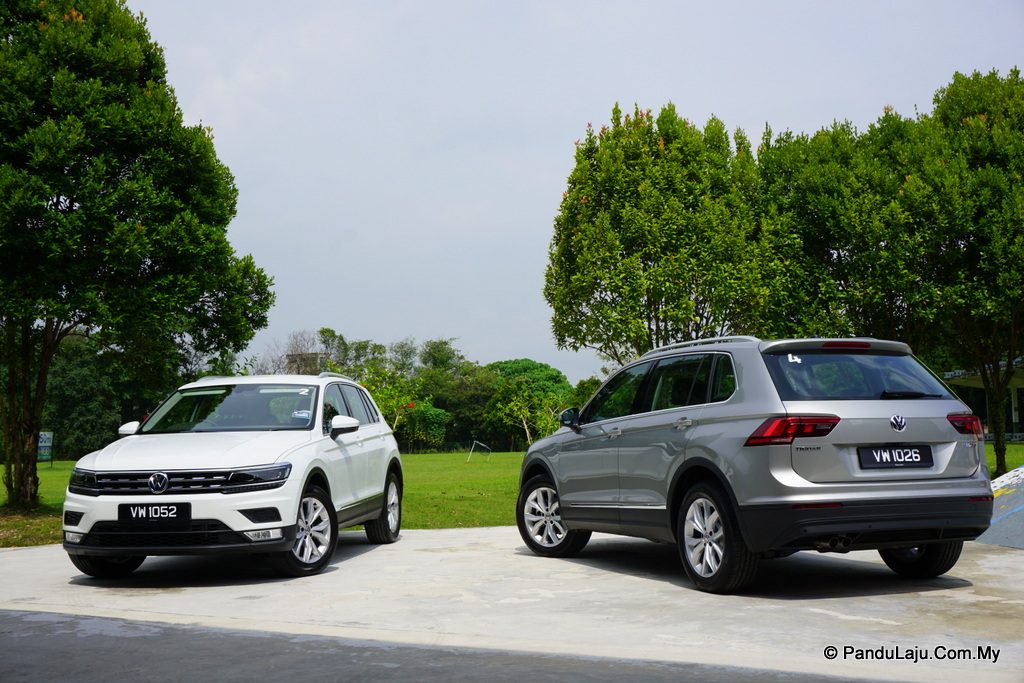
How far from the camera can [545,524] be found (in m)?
10.5

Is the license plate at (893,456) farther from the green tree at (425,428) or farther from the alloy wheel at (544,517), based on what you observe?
the green tree at (425,428)

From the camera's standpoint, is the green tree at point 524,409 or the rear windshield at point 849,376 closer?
the rear windshield at point 849,376

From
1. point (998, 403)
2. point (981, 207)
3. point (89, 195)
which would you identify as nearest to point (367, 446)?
point (89, 195)

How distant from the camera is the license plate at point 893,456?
726cm

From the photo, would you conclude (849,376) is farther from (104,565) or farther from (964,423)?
(104,565)

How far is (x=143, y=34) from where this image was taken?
18.3m

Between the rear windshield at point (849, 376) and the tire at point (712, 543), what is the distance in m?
0.96

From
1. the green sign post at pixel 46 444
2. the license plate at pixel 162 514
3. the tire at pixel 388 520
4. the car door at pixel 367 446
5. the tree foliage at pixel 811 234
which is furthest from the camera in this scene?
the green sign post at pixel 46 444

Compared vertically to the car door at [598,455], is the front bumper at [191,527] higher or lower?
lower

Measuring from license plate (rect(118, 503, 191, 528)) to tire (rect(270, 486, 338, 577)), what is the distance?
34.8 inches

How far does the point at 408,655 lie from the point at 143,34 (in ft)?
51.1

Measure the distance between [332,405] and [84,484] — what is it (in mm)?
2643

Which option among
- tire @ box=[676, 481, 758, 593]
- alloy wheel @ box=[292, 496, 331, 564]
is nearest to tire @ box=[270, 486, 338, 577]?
alloy wheel @ box=[292, 496, 331, 564]

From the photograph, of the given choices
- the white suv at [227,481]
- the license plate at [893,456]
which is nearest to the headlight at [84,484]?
the white suv at [227,481]
